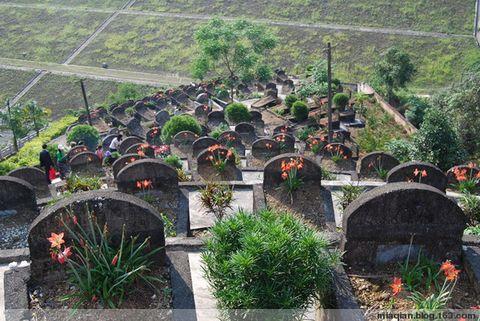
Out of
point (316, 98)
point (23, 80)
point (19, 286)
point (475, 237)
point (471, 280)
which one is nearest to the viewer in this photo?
point (19, 286)

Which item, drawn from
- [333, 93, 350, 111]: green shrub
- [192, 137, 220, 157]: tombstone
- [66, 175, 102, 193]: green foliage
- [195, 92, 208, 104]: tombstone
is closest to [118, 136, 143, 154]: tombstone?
[192, 137, 220, 157]: tombstone

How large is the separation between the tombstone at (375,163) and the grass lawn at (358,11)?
40.2 meters

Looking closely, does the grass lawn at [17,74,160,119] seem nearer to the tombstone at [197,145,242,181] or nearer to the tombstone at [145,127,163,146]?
the tombstone at [145,127,163,146]

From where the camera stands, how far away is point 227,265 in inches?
198

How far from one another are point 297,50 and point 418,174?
39219 millimetres

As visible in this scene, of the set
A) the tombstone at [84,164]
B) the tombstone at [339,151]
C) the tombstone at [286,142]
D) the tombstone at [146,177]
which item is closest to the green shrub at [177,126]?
the tombstone at [286,142]

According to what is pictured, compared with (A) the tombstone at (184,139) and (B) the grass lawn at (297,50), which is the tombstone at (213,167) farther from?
(B) the grass lawn at (297,50)

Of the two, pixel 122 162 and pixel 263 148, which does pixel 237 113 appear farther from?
pixel 122 162

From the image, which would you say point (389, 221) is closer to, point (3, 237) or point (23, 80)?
point (3, 237)

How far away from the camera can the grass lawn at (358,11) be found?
158 feet

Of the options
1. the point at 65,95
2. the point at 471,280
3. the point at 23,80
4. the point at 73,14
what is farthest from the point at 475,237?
the point at 73,14

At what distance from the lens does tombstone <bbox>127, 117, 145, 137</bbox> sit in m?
22.5

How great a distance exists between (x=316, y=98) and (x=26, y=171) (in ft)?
58.4

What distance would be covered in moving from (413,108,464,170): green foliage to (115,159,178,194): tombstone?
7.71 m
